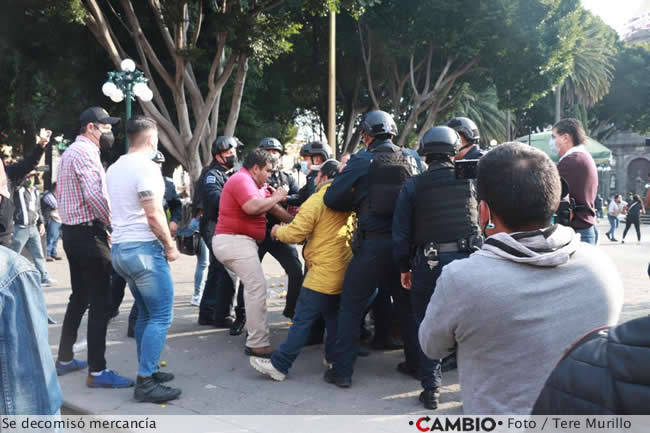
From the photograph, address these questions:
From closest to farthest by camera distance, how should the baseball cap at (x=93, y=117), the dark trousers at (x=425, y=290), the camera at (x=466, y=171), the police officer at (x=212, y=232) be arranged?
the camera at (x=466, y=171)
the dark trousers at (x=425, y=290)
the baseball cap at (x=93, y=117)
the police officer at (x=212, y=232)

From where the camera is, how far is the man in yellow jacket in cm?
468

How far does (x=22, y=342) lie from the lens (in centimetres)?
153

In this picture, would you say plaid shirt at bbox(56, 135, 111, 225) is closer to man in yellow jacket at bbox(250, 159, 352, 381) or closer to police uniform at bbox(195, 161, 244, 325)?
man in yellow jacket at bbox(250, 159, 352, 381)

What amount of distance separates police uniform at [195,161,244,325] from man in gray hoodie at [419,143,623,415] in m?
4.64

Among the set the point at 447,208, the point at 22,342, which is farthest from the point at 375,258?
the point at 22,342

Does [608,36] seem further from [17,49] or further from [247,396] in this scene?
[247,396]

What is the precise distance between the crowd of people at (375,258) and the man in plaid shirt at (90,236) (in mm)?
11

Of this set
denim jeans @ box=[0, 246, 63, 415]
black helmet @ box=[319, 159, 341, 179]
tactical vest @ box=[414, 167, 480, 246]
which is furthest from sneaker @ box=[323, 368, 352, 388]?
denim jeans @ box=[0, 246, 63, 415]

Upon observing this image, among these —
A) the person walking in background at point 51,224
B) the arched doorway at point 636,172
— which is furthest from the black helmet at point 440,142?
the arched doorway at point 636,172

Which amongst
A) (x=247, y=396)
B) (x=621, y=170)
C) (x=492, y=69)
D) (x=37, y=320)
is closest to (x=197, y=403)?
(x=247, y=396)

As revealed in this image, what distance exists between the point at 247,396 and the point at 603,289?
126 inches

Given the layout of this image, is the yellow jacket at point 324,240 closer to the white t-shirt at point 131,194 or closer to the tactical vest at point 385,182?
the tactical vest at point 385,182

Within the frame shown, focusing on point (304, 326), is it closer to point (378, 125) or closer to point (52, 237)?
point (378, 125)

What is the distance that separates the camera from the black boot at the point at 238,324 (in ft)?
20.2
